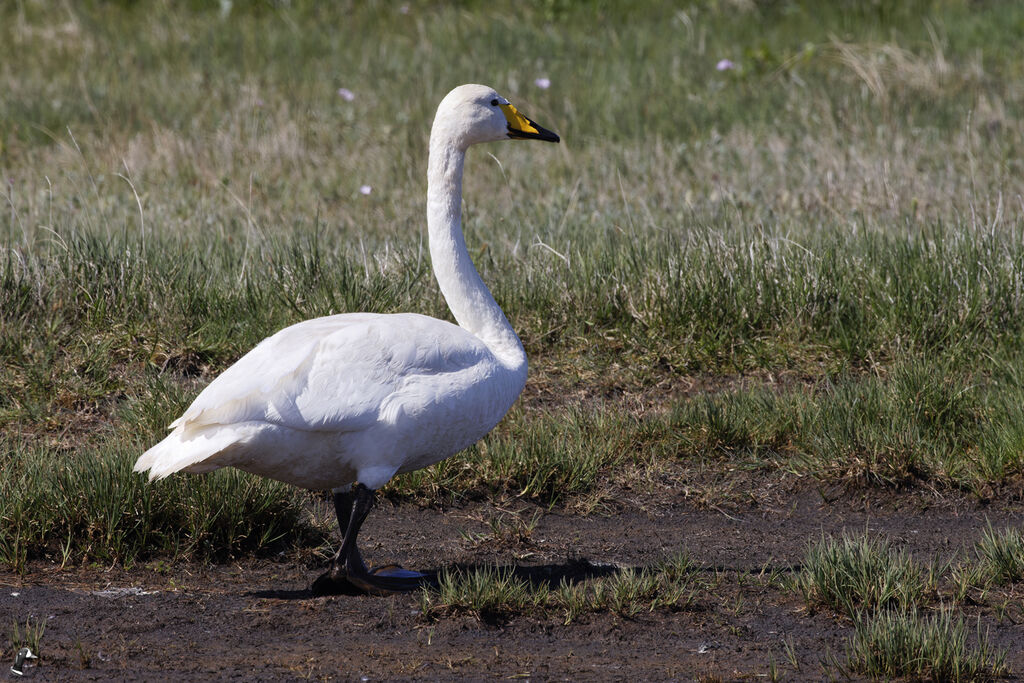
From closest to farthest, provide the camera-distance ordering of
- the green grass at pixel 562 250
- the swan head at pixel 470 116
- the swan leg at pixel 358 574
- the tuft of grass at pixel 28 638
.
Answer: the tuft of grass at pixel 28 638 < the swan leg at pixel 358 574 < the swan head at pixel 470 116 < the green grass at pixel 562 250

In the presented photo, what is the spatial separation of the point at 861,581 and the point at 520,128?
215 cm

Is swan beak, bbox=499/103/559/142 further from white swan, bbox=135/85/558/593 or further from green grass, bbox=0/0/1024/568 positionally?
green grass, bbox=0/0/1024/568

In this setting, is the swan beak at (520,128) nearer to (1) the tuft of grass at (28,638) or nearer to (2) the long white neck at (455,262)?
(2) the long white neck at (455,262)

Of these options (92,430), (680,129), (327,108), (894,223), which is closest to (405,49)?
(327,108)

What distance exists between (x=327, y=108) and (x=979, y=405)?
23.3ft

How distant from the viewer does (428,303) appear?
6.86 metres

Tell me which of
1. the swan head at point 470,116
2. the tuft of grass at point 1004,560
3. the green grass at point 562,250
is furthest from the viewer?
the green grass at point 562,250

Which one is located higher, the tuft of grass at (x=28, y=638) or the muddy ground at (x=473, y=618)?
the tuft of grass at (x=28, y=638)

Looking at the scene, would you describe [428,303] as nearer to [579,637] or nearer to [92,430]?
[92,430]

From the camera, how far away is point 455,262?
469 cm

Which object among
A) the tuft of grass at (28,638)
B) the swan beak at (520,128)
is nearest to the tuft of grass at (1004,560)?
the swan beak at (520,128)

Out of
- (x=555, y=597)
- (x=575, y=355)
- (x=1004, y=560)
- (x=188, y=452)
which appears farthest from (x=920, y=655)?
(x=575, y=355)

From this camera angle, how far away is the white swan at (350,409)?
4066mm

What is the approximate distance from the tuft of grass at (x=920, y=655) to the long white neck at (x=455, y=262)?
5.11ft
